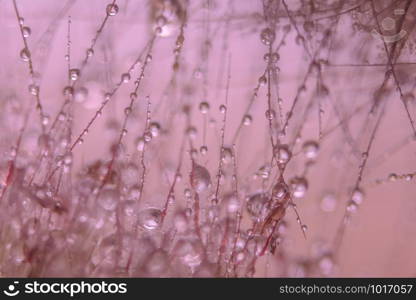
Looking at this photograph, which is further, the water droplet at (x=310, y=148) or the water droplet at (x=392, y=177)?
the water droplet at (x=392, y=177)

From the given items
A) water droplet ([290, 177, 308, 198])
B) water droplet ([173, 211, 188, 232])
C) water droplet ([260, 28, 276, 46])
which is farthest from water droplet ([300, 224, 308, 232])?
water droplet ([260, 28, 276, 46])

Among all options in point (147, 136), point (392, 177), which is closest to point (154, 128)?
point (147, 136)

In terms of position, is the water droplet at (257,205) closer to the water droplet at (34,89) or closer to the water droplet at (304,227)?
the water droplet at (304,227)

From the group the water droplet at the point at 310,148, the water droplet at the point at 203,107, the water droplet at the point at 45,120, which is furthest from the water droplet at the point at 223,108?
the water droplet at the point at 45,120

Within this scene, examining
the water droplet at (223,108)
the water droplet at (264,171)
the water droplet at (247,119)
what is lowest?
the water droplet at (264,171)

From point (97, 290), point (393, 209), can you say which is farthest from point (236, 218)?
point (393, 209)

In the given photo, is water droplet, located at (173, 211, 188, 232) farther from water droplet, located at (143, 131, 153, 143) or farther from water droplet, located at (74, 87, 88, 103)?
water droplet, located at (74, 87, 88, 103)
